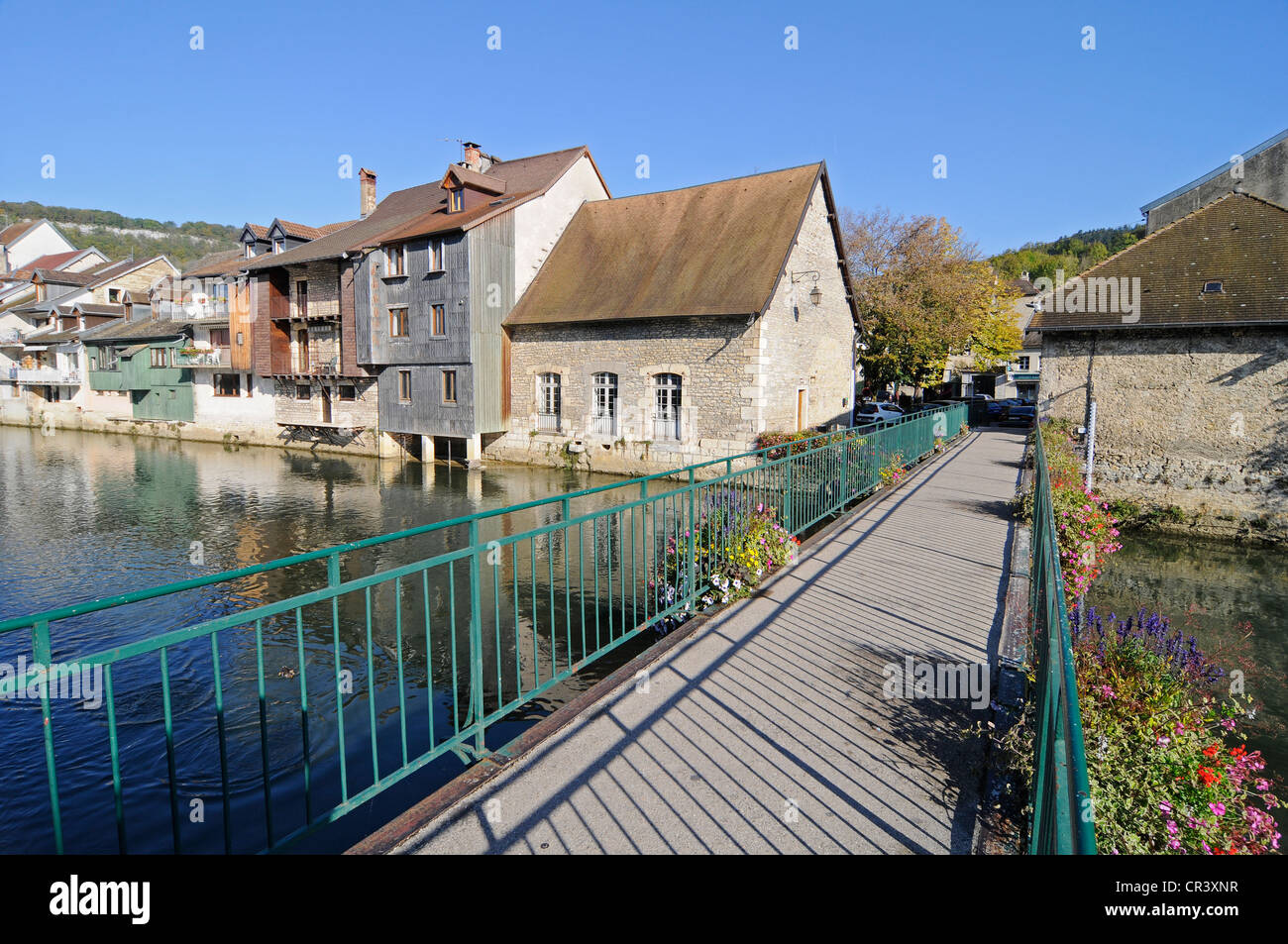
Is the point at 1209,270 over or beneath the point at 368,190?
beneath

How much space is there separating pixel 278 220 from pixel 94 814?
99.1ft

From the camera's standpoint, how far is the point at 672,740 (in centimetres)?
373

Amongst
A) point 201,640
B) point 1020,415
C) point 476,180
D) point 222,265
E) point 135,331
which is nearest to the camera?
point 201,640

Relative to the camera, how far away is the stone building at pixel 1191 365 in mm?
16719

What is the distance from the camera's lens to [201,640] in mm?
8469

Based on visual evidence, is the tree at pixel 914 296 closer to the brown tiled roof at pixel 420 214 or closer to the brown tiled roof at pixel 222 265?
the brown tiled roof at pixel 420 214

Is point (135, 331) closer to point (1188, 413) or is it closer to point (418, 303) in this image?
point (418, 303)

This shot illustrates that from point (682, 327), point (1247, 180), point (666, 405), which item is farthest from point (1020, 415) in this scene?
point (682, 327)

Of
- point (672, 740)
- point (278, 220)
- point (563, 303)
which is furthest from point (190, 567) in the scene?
point (278, 220)

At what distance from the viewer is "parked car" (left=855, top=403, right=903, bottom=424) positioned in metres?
28.1

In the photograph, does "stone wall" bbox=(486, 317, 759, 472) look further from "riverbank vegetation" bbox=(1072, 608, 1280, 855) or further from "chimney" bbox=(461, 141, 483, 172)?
"riverbank vegetation" bbox=(1072, 608, 1280, 855)

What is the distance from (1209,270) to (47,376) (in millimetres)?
52913

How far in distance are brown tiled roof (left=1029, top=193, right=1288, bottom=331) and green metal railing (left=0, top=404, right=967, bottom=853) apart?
39.2 feet

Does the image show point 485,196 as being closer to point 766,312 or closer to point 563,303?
point 563,303
